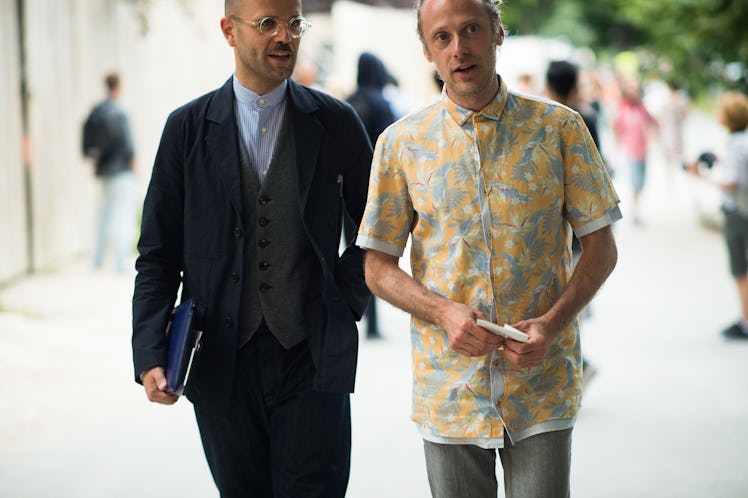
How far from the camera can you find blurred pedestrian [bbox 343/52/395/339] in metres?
9.51

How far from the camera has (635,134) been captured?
55.6 ft

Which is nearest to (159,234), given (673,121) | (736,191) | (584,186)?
(584,186)

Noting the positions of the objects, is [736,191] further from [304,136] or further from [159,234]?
[159,234]

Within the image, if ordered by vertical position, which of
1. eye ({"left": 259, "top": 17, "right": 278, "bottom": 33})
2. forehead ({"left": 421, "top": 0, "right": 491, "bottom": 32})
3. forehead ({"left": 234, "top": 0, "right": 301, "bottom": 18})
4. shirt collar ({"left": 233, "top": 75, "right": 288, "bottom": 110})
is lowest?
shirt collar ({"left": 233, "top": 75, "right": 288, "bottom": 110})

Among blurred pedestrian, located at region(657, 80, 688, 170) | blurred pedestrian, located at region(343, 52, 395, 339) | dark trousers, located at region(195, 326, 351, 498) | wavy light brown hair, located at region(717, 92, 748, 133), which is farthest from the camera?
blurred pedestrian, located at region(657, 80, 688, 170)

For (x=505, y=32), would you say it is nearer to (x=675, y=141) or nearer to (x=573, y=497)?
(x=573, y=497)

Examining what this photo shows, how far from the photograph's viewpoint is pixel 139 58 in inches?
737

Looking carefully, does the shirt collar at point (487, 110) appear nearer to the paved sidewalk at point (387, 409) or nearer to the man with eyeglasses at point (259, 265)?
the man with eyeglasses at point (259, 265)

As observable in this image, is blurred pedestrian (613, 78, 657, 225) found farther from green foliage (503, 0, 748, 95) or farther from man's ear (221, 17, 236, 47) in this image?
man's ear (221, 17, 236, 47)

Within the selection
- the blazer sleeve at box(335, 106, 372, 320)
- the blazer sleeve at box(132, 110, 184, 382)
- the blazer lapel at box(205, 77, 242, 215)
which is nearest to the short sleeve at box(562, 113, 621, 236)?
the blazer sleeve at box(335, 106, 372, 320)

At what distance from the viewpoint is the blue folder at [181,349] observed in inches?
136

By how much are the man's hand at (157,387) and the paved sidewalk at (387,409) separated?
259cm

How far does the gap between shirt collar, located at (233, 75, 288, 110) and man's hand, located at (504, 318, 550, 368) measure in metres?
1.18

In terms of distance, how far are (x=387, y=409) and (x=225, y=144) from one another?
13.9ft
